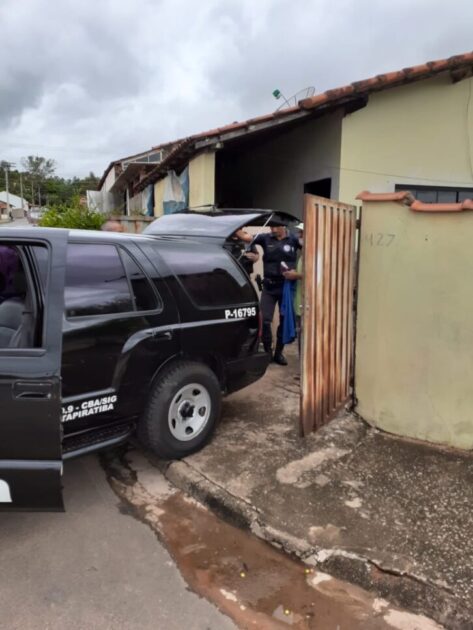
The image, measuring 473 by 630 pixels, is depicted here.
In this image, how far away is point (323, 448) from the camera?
3.85 metres

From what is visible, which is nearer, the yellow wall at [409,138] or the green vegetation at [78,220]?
the yellow wall at [409,138]

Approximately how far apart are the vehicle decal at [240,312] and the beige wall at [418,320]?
3.00ft

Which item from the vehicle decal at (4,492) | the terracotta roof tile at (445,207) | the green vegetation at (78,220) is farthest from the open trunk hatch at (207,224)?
the green vegetation at (78,220)

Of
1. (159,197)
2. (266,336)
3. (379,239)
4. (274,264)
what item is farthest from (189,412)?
(159,197)

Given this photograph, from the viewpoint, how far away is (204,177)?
8.36 m

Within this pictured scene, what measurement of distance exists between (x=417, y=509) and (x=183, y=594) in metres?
1.51

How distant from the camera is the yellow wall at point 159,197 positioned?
459 inches

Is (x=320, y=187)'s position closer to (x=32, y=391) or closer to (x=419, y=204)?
(x=419, y=204)

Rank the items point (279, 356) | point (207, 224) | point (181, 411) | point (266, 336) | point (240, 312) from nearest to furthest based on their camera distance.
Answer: point (181, 411) → point (240, 312) → point (207, 224) → point (266, 336) → point (279, 356)

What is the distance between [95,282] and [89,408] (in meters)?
0.80

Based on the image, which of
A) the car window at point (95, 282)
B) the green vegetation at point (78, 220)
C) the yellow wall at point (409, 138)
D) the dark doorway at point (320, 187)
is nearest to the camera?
the car window at point (95, 282)

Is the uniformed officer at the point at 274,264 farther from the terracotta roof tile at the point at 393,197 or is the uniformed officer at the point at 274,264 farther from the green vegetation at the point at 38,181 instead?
the green vegetation at the point at 38,181

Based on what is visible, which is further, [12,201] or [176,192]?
[12,201]

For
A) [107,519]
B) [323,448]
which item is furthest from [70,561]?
[323,448]
